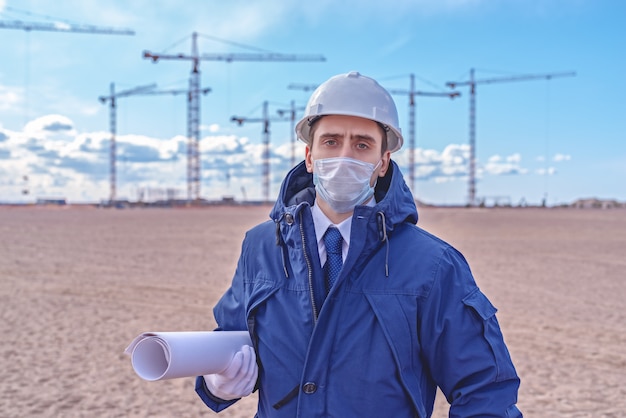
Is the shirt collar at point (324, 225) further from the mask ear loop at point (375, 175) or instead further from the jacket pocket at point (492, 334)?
the jacket pocket at point (492, 334)

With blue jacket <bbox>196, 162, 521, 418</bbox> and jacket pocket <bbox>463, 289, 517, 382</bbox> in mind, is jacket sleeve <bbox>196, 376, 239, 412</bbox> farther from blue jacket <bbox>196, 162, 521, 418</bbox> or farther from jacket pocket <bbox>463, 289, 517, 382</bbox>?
jacket pocket <bbox>463, 289, 517, 382</bbox>

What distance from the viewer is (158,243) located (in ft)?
76.0

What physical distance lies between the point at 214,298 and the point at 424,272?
10.3 m

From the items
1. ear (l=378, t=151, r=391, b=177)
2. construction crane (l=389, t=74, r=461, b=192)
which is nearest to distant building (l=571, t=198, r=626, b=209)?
construction crane (l=389, t=74, r=461, b=192)

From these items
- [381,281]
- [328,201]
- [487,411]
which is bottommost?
[487,411]

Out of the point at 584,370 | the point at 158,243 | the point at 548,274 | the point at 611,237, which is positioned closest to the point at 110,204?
the point at 158,243

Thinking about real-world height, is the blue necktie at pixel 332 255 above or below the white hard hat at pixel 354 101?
below

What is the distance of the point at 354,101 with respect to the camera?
A: 7.02 ft

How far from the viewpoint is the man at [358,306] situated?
1.94 meters

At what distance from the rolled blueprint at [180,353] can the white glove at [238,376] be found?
3 cm

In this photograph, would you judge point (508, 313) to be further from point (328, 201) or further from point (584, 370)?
point (328, 201)

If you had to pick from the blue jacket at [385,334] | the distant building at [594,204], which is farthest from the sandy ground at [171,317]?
the distant building at [594,204]

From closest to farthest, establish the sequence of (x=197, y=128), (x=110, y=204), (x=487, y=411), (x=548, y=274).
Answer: (x=487, y=411), (x=548, y=274), (x=110, y=204), (x=197, y=128)

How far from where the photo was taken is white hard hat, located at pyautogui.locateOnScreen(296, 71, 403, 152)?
2.14 meters
